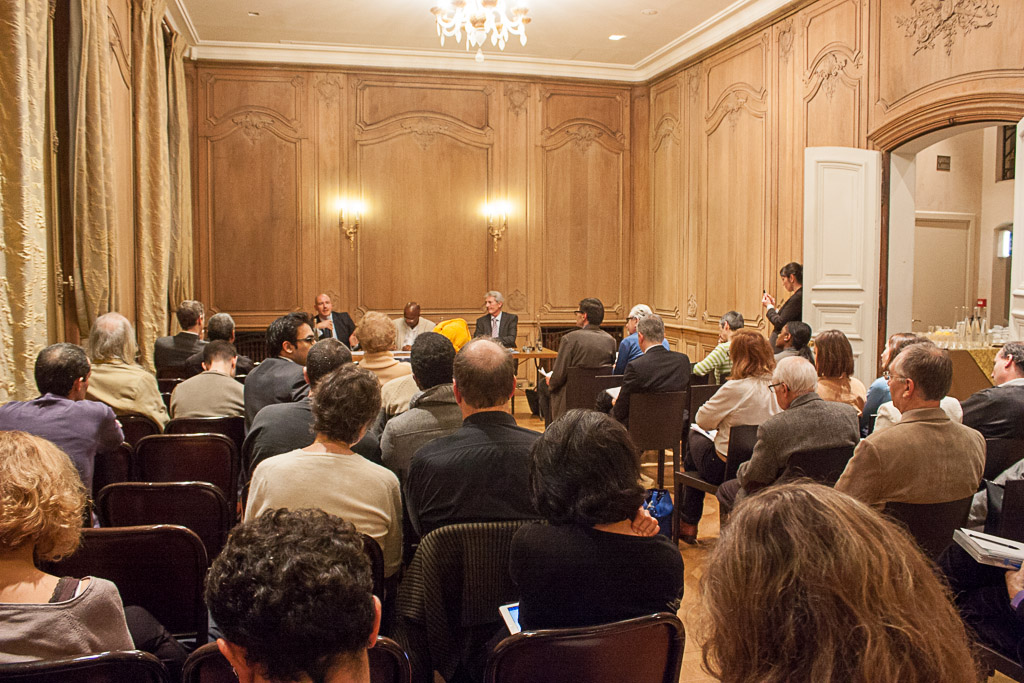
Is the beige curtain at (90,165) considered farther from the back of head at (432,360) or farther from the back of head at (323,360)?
the back of head at (432,360)

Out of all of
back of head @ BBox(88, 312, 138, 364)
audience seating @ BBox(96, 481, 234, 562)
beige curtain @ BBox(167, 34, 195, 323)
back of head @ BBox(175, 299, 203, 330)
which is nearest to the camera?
audience seating @ BBox(96, 481, 234, 562)

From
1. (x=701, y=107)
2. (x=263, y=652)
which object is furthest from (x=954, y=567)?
(x=701, y=107)

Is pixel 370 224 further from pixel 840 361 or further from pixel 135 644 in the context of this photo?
pixel 135 644

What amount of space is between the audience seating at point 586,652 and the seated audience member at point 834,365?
2.68 m

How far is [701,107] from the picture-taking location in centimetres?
923

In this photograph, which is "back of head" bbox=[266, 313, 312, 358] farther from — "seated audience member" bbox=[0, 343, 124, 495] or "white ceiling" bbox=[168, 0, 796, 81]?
"white ceiling" bbox=[168, 0, 796, 81]

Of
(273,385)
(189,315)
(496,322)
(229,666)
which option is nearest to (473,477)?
(229,666)

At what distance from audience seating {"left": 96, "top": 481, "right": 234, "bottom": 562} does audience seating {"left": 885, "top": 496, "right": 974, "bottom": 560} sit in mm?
2256

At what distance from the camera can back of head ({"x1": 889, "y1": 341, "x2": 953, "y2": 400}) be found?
2717mm

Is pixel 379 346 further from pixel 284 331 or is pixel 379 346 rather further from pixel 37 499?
pixel 37 499

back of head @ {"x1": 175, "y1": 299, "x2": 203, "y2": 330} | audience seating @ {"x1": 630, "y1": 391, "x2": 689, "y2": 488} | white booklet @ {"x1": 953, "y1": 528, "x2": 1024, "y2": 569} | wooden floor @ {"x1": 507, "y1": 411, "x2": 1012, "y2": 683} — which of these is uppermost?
back of head @ {"x1": 175, "y1": 299, "x2": 203, "y2": 330}

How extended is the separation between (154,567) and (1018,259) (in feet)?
17.7

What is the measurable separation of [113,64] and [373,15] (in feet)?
10.5

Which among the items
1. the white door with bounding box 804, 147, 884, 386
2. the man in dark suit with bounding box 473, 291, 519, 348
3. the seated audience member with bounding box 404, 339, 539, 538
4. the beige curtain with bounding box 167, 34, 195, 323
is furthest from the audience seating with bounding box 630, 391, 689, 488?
the beige curtain with bounding box 167, 34, 195, 323
